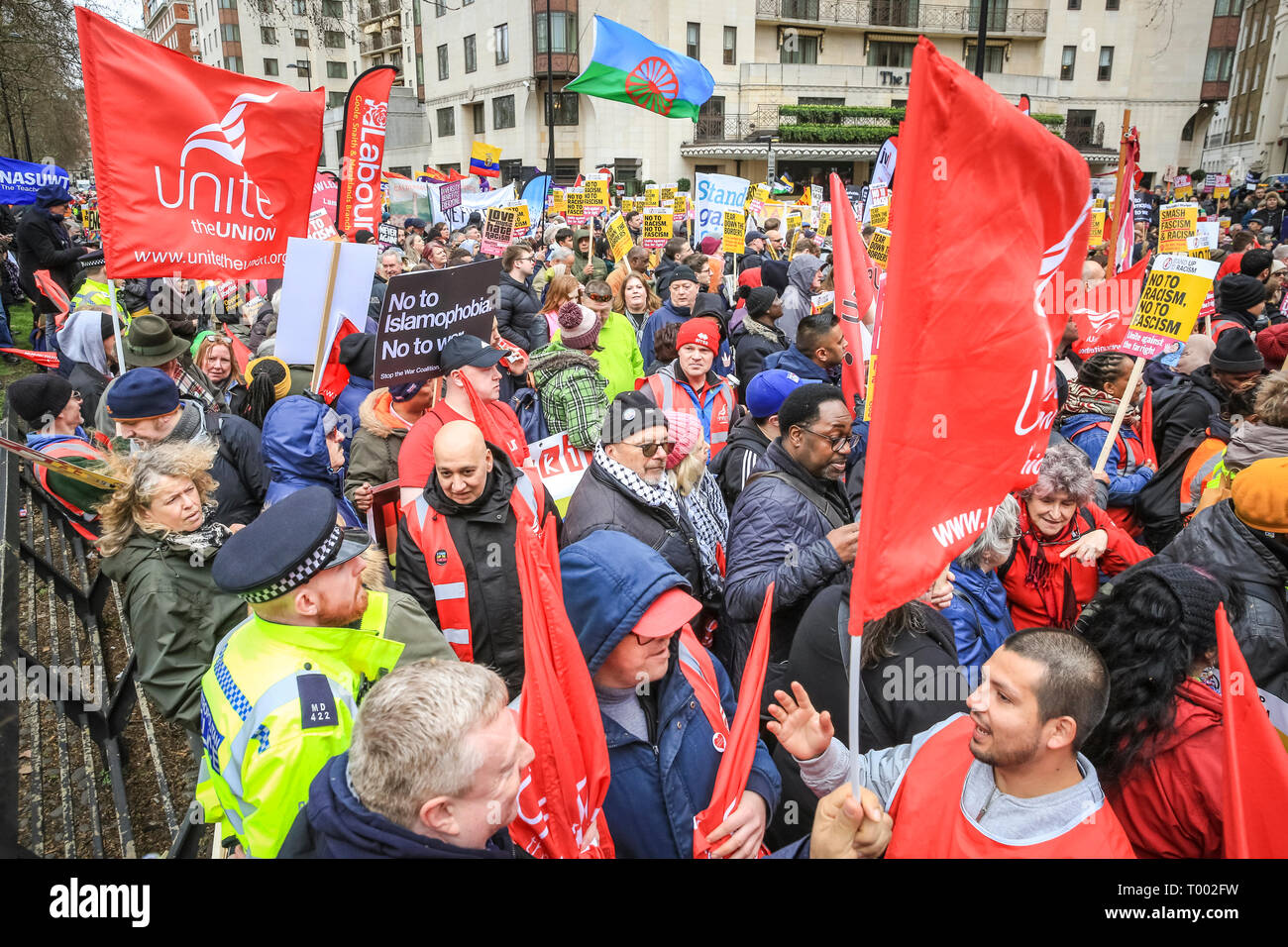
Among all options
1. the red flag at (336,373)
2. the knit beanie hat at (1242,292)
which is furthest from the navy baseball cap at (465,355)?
the knit beanie hat at (1242,292)

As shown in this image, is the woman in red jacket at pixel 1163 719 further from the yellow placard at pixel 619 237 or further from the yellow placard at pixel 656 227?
the yellow placard at pixel 656 227

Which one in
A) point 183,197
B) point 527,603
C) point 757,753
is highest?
point 183,197

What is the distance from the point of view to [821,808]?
189 centimetres

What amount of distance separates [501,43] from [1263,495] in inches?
1871

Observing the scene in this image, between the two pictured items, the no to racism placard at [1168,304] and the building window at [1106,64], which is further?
the building window at [1106,64]

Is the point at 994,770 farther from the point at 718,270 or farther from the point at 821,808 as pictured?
the point at 718,270

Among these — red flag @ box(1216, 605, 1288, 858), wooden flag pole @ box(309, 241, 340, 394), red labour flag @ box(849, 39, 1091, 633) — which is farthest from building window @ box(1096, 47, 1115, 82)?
red flag @ box(1216, 605, 1288, 858)

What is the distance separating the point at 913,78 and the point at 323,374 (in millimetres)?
4282

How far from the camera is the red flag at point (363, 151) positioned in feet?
23.5

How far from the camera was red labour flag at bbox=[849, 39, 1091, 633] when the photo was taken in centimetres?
163

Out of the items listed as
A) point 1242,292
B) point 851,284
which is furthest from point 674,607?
point 1242,292

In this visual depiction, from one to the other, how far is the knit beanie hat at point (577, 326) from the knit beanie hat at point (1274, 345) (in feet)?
15.3
